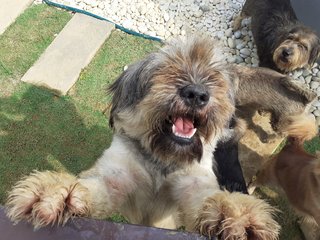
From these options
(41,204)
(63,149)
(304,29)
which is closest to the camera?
(41,204)

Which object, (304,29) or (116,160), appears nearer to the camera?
(116,160)

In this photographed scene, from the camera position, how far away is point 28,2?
262 inches

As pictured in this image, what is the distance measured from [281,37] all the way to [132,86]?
10.9 ft

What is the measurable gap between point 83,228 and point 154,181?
1.24 metres

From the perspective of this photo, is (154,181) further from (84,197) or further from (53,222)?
(53,222)

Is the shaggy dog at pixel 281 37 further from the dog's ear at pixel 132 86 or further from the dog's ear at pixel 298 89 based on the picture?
the dog's ear at pixel 132 86

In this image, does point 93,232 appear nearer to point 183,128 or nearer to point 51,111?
point 183,128

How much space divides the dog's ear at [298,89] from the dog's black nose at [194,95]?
8.00 feet

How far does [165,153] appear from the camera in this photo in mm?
2971

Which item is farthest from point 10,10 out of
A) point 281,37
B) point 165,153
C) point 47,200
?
point 47,200

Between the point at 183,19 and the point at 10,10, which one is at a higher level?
the point at 183,19

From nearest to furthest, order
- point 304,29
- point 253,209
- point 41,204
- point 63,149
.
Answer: point 41,204
point 253,209
point 63,149
point 304,29

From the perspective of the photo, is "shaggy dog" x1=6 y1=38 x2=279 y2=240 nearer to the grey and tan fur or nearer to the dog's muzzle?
the grey and tan fur

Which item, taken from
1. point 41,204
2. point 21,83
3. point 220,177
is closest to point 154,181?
point 220,177
